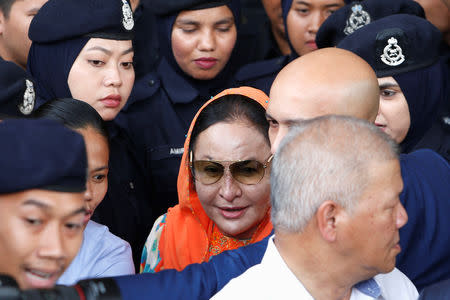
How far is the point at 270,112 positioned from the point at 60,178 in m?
0.99

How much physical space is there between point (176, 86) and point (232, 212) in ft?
4.30

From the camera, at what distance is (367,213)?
1.89 metres

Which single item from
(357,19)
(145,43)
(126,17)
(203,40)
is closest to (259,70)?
(203,40)

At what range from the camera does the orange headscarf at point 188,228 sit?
286 centimetres

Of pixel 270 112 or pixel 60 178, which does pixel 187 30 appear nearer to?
pixel 270 112

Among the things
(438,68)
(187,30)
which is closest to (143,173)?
(187,30)

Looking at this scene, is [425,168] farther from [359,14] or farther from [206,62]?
[206,62]

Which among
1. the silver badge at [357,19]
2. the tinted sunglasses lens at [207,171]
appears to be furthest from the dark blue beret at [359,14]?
the tinted sunglasses lens at [207,171]

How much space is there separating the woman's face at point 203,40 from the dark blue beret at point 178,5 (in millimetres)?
25

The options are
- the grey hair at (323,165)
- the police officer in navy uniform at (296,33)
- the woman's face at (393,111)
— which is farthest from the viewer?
the police officer in navy uniform at (296,33)

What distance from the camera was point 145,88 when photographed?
3.89 meters

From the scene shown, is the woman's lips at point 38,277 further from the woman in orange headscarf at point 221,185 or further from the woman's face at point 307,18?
the woman's face at point 307,18

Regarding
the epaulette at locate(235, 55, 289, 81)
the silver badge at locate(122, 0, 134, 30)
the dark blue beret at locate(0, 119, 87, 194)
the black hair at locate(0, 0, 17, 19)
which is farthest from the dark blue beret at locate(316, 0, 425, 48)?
the dark blue beret at locate(0, 119, 87, 194)

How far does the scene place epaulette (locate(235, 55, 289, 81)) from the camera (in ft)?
13.1
